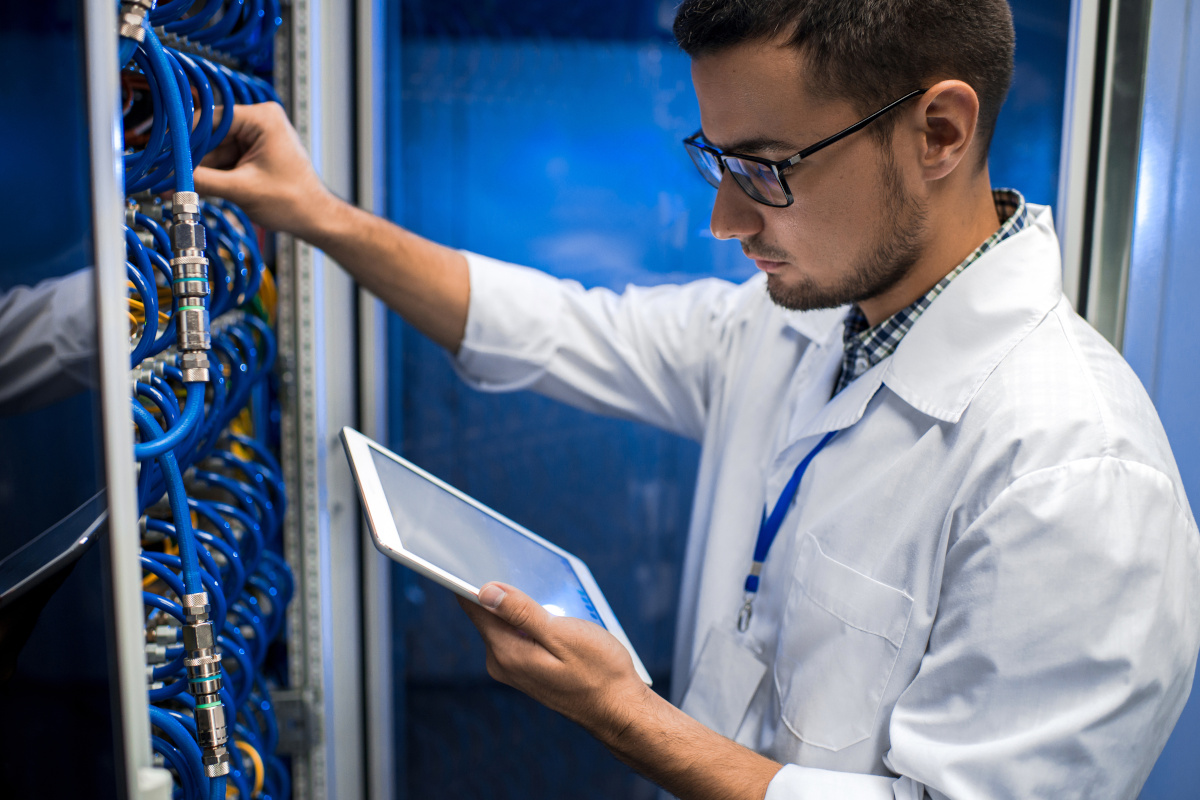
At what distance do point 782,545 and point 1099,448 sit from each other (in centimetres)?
38

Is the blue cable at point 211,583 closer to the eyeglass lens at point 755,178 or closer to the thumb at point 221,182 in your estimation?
the thumb at point 221,182

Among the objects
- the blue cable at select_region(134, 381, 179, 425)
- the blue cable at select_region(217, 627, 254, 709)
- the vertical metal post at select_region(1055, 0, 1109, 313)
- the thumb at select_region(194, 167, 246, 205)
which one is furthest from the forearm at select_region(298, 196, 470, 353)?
the vertical metal post at select_region(1055, 0, 1109, 313)

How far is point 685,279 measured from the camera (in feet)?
5.08

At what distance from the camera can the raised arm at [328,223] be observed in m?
0.95

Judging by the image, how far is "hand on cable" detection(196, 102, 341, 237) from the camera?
94 cm

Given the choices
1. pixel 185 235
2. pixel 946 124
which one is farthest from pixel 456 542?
pixel 946 124

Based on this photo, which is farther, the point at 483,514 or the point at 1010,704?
the point at 483,514

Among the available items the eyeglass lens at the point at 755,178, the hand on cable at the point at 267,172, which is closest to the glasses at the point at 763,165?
the eyeglass lens at the point at 755,178

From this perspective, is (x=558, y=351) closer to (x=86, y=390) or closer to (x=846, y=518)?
(x=846, y=518)

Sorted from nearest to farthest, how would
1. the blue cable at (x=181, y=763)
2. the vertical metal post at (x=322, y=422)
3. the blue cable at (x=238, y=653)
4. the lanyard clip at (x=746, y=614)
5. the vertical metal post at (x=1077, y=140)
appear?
1. the blue cable at (x=181, y=763)
2. the blue cable at (x=238, y=653)
3. the lanyard clip at (x=746, y=614)
4. the vertical metal post at (x=322, y=422)
5. the vertical metal post at (x=1077, y=140)

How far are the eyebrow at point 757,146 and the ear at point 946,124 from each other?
0.50 feet

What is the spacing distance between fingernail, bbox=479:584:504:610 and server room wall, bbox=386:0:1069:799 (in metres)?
0.89

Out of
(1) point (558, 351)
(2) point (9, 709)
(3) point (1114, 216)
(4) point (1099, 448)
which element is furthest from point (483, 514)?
(3) point (1114, 216)

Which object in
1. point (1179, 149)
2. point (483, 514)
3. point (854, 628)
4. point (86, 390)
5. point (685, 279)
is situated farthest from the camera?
point (685, 279)
